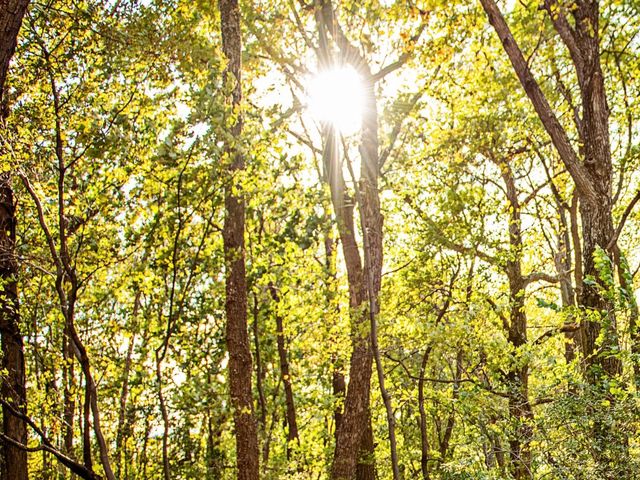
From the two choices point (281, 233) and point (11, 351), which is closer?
point (11, 351)

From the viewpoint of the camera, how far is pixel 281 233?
325 inches

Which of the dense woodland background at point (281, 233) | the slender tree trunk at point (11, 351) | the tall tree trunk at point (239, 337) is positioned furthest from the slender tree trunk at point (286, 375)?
the slender tree trunk at point (11, 351)

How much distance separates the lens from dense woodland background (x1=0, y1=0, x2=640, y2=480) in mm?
4836

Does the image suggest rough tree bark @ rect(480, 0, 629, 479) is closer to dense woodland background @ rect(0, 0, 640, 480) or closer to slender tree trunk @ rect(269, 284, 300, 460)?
dense woodland background @ rect(0, 0, 640, 480)

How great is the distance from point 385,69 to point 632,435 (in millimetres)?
6632

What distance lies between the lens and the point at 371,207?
8.89 metres

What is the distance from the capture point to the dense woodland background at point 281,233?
484 cm

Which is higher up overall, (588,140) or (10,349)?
(588,140)

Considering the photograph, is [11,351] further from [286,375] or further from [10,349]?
[286,375]

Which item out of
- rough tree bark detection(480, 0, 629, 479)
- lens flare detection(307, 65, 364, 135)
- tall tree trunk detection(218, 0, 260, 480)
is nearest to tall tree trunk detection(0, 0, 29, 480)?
tall tree trunk detection(218, 0, 260, 480)

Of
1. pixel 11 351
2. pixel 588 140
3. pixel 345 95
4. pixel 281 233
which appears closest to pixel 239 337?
pixel 281 233

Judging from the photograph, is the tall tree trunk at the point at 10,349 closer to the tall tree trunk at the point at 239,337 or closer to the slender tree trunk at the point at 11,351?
the slender tree trunk at the point at 11,351

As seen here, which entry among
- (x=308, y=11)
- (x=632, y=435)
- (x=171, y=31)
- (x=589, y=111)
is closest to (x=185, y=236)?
(x=171, y=31)

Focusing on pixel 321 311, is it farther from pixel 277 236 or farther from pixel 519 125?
pixel 519 125
